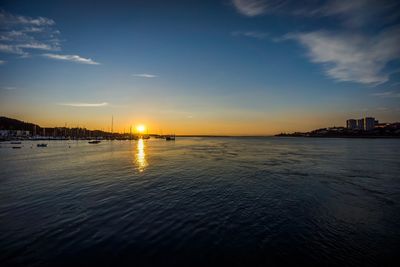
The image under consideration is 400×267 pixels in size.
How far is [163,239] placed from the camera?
11.4 meters

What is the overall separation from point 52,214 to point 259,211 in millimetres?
14881

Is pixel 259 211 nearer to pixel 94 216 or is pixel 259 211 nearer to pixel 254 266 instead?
pixel 254 266

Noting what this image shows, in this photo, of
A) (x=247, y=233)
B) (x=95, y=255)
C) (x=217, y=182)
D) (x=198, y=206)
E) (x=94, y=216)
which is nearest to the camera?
(x=95, y=255)

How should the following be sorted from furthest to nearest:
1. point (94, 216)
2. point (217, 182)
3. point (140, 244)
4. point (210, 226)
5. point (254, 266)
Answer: point (217, 182) → point (94, 216) → point (210, 226) → point (140, 244) → point (254, 266)

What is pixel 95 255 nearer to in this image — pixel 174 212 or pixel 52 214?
pixel 174 212

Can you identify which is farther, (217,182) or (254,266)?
(217,182)

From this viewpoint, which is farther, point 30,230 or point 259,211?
point 259,211

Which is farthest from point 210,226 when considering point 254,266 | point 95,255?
point 95,255

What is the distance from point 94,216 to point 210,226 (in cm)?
817

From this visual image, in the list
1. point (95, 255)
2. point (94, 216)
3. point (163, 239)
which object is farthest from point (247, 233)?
point (94, 216)

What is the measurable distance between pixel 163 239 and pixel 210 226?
10.3 ft

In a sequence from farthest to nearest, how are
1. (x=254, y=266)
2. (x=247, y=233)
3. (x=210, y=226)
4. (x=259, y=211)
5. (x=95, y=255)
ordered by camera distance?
(x=259, y=211) < (x=210, y=226) < (x=247, y=233) < (x=95, y=255) < (x=254, y=266)

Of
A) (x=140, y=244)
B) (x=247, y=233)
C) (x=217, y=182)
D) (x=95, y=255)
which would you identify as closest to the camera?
(x=95, y=255)

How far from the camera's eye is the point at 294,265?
9320 millimetres
